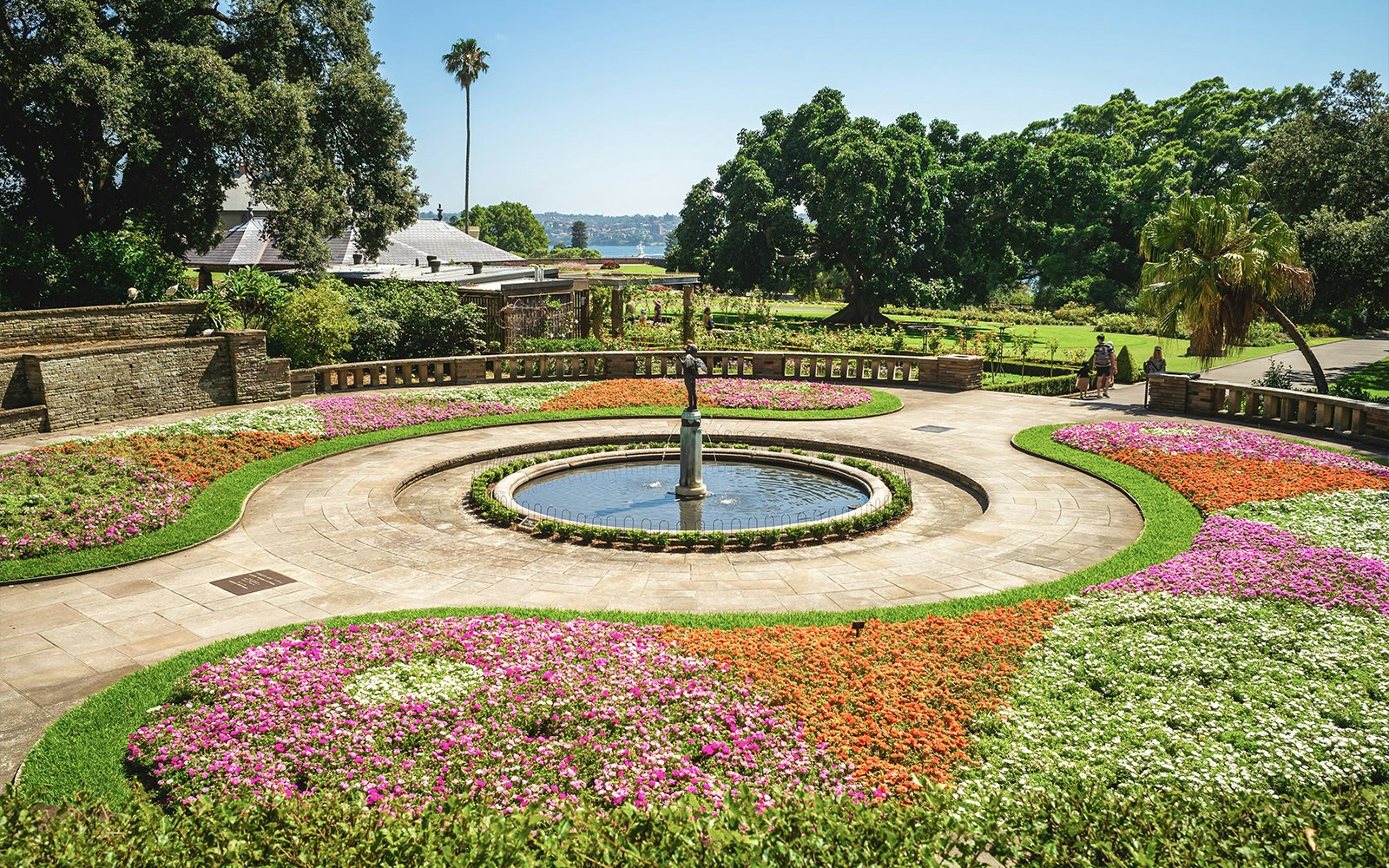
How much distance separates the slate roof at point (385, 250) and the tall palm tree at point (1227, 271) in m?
27.3

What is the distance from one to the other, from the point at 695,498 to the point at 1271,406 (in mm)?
16237

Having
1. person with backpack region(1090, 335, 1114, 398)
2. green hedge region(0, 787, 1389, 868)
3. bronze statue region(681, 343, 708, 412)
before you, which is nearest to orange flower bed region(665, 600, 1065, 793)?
green hedge region(0, 787, 1389, 868)

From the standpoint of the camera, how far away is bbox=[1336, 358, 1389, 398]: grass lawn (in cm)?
3012

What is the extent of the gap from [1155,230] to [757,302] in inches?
922

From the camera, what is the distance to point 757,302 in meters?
47.8

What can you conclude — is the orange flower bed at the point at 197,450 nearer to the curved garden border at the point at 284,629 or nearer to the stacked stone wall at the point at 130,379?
the stacked stone wall at the point at 130,379

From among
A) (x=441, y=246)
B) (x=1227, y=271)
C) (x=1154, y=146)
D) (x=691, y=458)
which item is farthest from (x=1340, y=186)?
(x=1154, y=146)

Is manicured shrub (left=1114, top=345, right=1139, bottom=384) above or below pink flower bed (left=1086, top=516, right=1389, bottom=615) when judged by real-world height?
above

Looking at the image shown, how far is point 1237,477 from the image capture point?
56.9 feet

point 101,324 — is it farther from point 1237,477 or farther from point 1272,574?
point 1237,477

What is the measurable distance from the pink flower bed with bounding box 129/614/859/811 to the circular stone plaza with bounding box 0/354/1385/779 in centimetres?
160

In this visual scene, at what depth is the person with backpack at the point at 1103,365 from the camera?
2903cm

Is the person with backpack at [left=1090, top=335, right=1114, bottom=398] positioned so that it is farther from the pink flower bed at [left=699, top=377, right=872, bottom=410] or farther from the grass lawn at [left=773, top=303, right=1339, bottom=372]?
the pink flower bed at [left=699, top=377, right=872, bottom=410]

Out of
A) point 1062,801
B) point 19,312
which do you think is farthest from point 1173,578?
point 19,312
